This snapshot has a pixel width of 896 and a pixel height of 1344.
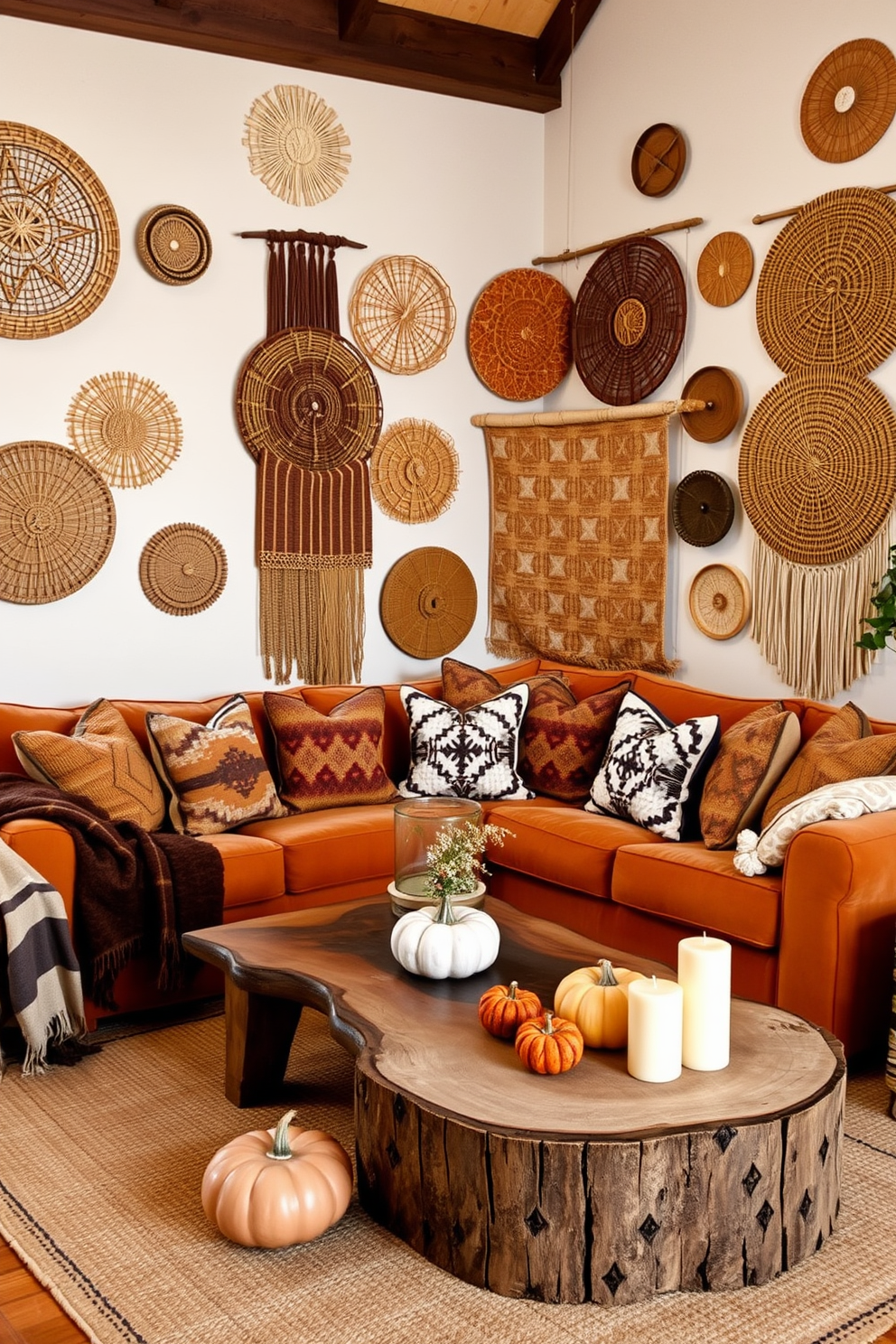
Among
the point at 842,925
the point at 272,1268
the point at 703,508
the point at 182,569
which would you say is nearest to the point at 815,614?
the point at 703,508

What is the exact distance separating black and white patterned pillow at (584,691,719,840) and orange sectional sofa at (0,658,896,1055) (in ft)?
0.23

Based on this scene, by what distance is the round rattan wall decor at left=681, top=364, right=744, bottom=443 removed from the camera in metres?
4.37

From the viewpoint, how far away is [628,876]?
3498 mm

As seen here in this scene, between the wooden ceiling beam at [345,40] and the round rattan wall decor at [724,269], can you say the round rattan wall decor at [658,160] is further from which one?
the wooden ceiling beam at [345,40]

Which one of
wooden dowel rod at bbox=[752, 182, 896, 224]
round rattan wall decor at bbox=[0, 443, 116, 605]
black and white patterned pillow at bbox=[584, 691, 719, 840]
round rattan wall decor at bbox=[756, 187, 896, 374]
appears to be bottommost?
black and white patterned pillow at bbox=[584, 691, 719, 840]

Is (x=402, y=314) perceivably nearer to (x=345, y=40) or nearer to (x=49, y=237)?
(x=345, y=40)

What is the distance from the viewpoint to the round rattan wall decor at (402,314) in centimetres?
475

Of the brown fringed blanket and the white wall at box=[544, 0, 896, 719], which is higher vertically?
the white wall at box=[544, 0, 896, 719]

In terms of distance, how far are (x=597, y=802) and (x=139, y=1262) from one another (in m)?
2.14

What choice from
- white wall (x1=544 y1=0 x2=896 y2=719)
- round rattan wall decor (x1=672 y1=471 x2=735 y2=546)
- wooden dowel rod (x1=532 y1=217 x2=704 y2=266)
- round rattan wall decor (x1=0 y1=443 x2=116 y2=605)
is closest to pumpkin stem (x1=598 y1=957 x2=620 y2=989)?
white wall (x1=544 y1=0 x2=896 y2=719)

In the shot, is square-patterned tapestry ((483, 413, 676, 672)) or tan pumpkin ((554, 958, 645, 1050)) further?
square-patterned tapestry ((483, 413, 676, 672))

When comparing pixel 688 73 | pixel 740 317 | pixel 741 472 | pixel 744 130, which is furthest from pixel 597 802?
pixel 688 73

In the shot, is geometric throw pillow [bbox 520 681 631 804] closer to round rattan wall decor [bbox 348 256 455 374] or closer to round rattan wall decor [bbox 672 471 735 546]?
round rattan wall decor [bbox 672 471 735 546]

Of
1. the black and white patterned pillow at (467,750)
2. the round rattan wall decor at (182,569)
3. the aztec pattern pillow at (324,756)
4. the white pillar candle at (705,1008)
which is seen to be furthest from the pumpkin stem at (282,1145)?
the round rattan wall decor at (182,569)
